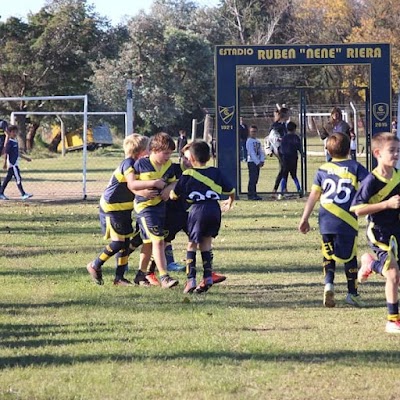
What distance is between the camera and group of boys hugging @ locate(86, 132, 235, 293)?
10648 mm

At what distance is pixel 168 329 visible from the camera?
8.73 meters

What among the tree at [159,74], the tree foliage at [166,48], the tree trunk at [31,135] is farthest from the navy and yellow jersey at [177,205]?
the tree at [159,74]

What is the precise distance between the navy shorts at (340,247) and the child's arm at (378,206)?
37.4 inches

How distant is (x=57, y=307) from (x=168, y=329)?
1.56 meters

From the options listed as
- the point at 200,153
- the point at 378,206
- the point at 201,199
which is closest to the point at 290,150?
the point at 200,153

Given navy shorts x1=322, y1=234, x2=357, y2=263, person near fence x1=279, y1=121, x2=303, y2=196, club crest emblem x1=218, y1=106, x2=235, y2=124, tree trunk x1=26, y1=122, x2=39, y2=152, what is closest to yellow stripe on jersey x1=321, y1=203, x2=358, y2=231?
navy shorts x1=322, y1=234, x2=357, y2=263

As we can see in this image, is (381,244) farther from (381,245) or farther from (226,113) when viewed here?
(226,113)

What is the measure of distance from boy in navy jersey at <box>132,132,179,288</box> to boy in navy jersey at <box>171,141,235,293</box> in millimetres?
259

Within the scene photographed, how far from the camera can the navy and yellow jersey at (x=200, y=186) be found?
34.8ft

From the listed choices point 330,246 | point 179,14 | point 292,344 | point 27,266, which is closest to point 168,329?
point 292,344

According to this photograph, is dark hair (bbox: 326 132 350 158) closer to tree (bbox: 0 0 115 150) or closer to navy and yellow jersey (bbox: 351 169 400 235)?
navy and yellow jersey (bbox: 351 169 400 235)

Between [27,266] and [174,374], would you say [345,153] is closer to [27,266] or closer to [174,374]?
[174,374]

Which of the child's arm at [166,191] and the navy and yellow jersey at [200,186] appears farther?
the child's arm at [166,191]

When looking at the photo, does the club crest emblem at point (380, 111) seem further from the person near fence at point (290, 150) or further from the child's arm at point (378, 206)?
the child's arm at point (378, 206)
